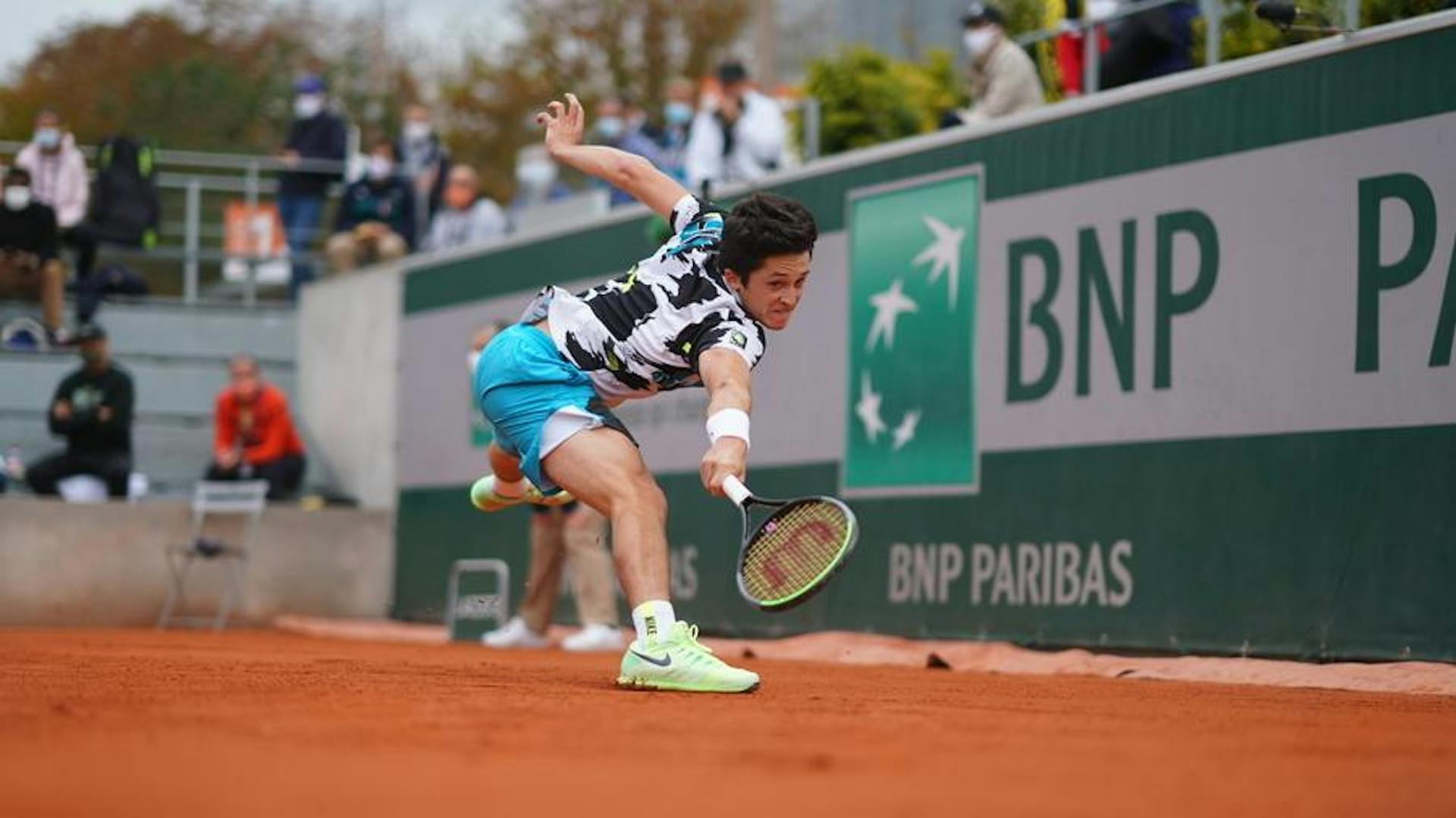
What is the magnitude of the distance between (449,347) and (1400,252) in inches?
419

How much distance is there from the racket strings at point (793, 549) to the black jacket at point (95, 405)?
41.8ft

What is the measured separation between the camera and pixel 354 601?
20219mm

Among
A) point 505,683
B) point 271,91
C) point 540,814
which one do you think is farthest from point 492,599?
point 271,91

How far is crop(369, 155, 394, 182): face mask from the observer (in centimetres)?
2198

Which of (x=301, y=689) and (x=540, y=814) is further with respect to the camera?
(x=301, y=689)

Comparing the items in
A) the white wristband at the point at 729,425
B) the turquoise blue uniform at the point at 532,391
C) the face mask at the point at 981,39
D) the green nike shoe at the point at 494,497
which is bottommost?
the green nike shoe at the point at 494,497

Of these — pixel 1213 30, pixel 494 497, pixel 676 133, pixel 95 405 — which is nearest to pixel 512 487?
pixel 494 497

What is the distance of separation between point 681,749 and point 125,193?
1769 cm

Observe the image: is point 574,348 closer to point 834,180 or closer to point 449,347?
point 834,180

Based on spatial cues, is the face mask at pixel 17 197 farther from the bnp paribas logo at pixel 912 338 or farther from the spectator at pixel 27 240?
the bnp paribas logo at pixel 912 338

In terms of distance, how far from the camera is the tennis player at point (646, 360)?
795 centimetres

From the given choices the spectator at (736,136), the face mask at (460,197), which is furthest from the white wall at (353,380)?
the spectator at (736,136)

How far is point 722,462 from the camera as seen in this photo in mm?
7391

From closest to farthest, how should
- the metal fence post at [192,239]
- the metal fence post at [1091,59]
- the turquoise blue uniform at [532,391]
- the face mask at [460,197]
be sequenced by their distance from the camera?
the turquoise blue uniform at [532,391] → the metal fence post at [1091,59] → the face mask at [460,197] → the metal fence post at [192,239]
